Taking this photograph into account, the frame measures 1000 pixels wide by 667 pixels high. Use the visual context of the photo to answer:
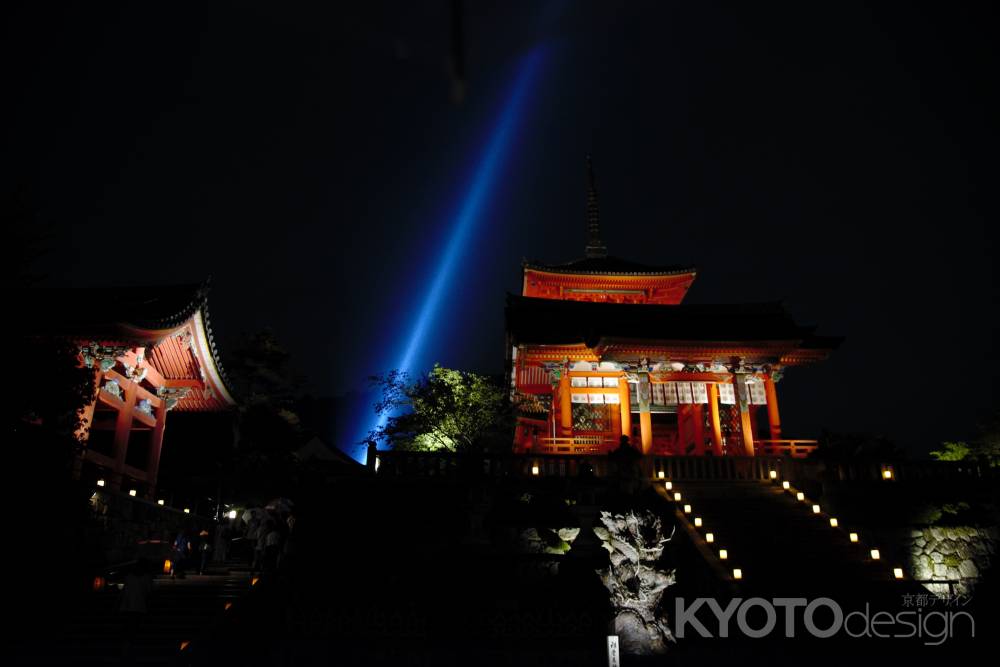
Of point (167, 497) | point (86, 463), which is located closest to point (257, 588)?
point (86, 463)

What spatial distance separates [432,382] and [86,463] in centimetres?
1457

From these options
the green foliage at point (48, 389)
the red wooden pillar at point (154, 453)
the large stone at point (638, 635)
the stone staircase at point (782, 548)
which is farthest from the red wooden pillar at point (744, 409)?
the red wooden pillar at point (154, 453)

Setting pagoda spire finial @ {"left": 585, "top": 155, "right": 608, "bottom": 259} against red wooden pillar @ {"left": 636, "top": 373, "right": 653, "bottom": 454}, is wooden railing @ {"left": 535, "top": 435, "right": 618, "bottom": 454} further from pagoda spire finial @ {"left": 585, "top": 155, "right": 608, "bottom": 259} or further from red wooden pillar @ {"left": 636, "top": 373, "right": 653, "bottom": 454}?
pagoda spire finial @ {"left": 585, "top": 155, "right": 608, "bottom": 259}

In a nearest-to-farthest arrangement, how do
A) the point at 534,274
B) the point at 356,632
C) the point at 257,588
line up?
the point at 356,632 → the point at 257,588 → the point at 534,274

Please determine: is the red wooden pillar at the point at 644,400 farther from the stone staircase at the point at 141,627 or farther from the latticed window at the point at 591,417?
the stone staircase at the point at 141,627

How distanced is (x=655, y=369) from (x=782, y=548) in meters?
11.0

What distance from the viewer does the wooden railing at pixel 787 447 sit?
23.2m

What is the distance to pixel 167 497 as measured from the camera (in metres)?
32.1

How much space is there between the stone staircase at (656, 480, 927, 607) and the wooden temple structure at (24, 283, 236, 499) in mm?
16672

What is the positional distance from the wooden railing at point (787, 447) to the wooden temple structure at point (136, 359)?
2066 cm

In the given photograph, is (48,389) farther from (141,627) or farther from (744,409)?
(744,409)

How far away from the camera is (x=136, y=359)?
23.5 meters

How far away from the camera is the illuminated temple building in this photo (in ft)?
82.3

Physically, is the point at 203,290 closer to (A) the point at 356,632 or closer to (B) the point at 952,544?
(A) the point at 356,632
